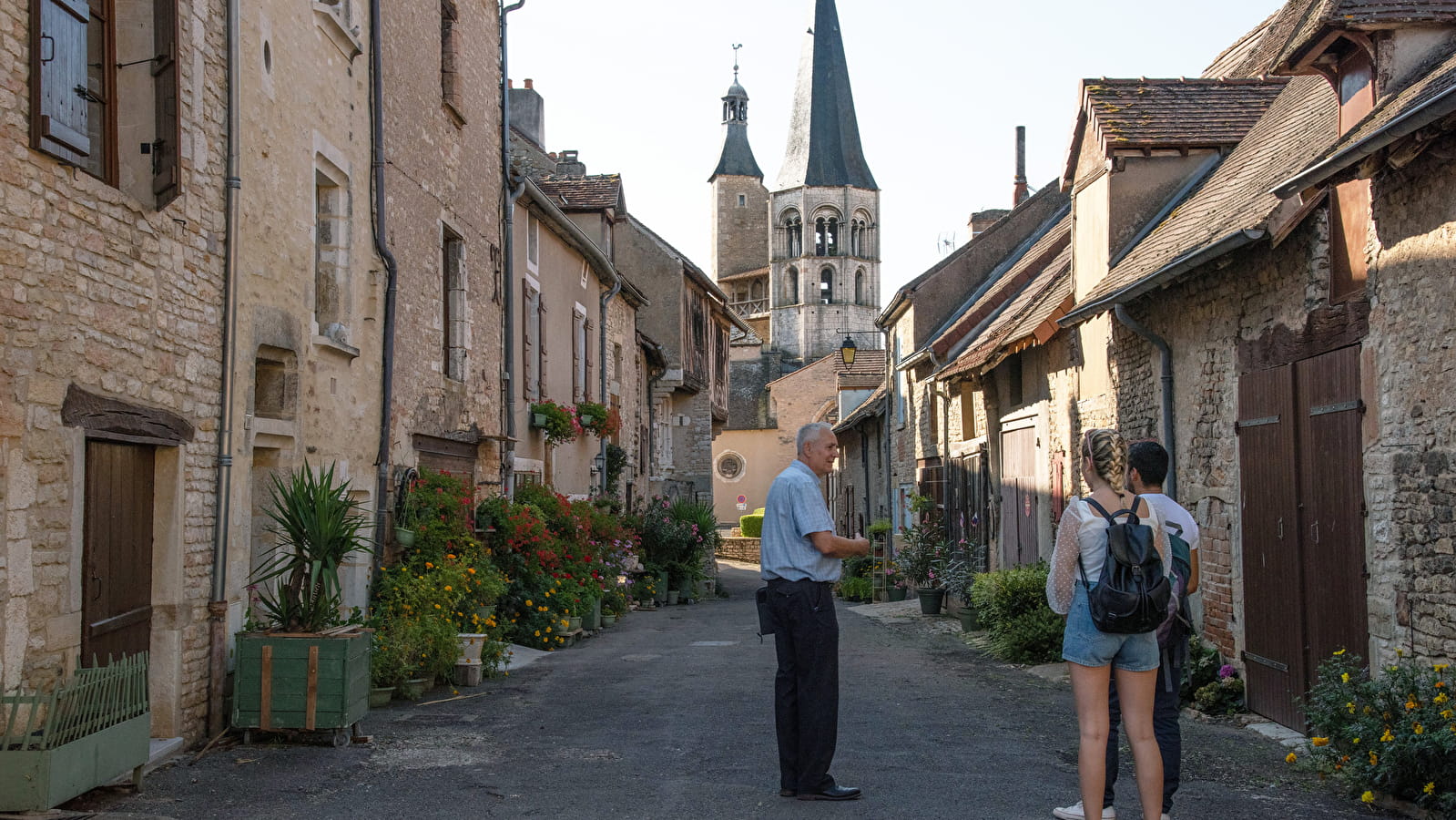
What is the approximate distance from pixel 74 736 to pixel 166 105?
345cm

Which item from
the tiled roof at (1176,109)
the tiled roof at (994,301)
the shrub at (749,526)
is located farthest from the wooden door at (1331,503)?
the shrub at (749,526)

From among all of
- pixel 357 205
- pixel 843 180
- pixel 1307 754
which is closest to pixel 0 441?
pixel 357 205

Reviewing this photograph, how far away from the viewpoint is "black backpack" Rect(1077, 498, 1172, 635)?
15.8 ft

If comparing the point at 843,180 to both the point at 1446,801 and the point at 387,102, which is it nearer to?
the point at 387,102

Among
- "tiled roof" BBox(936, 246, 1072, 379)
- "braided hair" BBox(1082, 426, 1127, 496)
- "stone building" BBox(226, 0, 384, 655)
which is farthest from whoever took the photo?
"tiled roof" BBox(936, 246, 1072, 379)

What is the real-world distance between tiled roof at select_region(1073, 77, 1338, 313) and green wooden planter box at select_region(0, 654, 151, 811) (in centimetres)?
670

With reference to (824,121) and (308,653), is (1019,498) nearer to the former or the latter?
(308,653)

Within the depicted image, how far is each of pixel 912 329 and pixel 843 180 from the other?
59360 millimetres

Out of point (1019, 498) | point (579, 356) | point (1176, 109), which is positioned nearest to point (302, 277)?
point (1176, 109)

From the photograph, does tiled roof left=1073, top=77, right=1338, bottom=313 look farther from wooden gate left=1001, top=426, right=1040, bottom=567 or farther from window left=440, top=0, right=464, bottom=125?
window left=440, top=0, right=464, bottom=125

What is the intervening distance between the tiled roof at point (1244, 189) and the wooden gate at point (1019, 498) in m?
3.31

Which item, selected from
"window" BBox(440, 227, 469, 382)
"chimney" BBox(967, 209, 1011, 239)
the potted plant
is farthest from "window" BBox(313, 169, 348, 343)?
"chimney" BBox(967, 209, 1011, 239)

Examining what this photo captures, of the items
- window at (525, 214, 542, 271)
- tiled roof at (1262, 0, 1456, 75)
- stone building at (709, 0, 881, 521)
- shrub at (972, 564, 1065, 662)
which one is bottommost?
shrub at (972, 564, 1065, 662)

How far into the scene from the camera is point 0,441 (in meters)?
5.58
